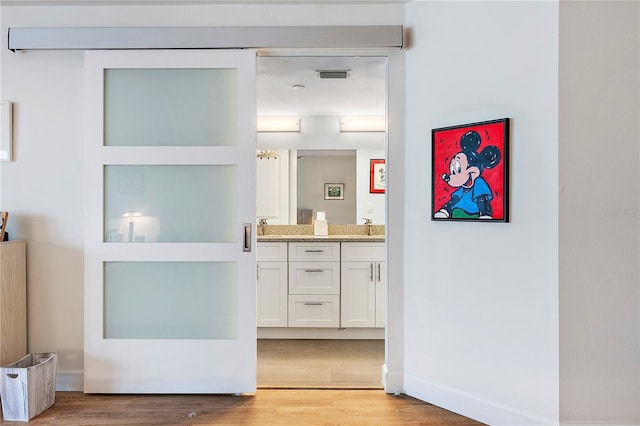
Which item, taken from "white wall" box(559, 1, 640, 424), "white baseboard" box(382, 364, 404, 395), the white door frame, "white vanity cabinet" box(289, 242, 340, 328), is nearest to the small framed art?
"white vanity cabinet" box(289, 242, 340, 328)

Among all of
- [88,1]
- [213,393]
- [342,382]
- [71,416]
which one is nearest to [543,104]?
[342,382]

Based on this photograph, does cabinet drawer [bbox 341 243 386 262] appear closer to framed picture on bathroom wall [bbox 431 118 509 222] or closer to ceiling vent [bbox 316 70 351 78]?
framed picture on bathroom wall [bbox 431 118 509 222]

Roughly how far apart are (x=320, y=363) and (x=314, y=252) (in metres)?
0.98

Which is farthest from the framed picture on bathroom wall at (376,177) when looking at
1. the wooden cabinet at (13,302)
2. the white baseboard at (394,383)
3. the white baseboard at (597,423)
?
the wooden cabinet at (13,302)

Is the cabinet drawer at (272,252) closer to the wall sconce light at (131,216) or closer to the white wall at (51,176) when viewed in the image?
the wall sconce light at (131,216)

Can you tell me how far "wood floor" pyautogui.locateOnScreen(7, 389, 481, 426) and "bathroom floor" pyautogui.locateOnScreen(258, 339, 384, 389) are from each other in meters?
0.15

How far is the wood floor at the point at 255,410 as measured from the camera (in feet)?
A: 7.04

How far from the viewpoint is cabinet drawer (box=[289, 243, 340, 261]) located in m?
3.61

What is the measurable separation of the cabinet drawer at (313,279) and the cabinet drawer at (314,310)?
0.06 m

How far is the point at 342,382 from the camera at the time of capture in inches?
105

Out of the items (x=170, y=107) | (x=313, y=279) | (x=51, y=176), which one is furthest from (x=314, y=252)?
(x=51, y=176)

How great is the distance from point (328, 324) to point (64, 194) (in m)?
2.29

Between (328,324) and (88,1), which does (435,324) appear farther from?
(88,1)

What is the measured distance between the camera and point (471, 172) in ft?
7.18
